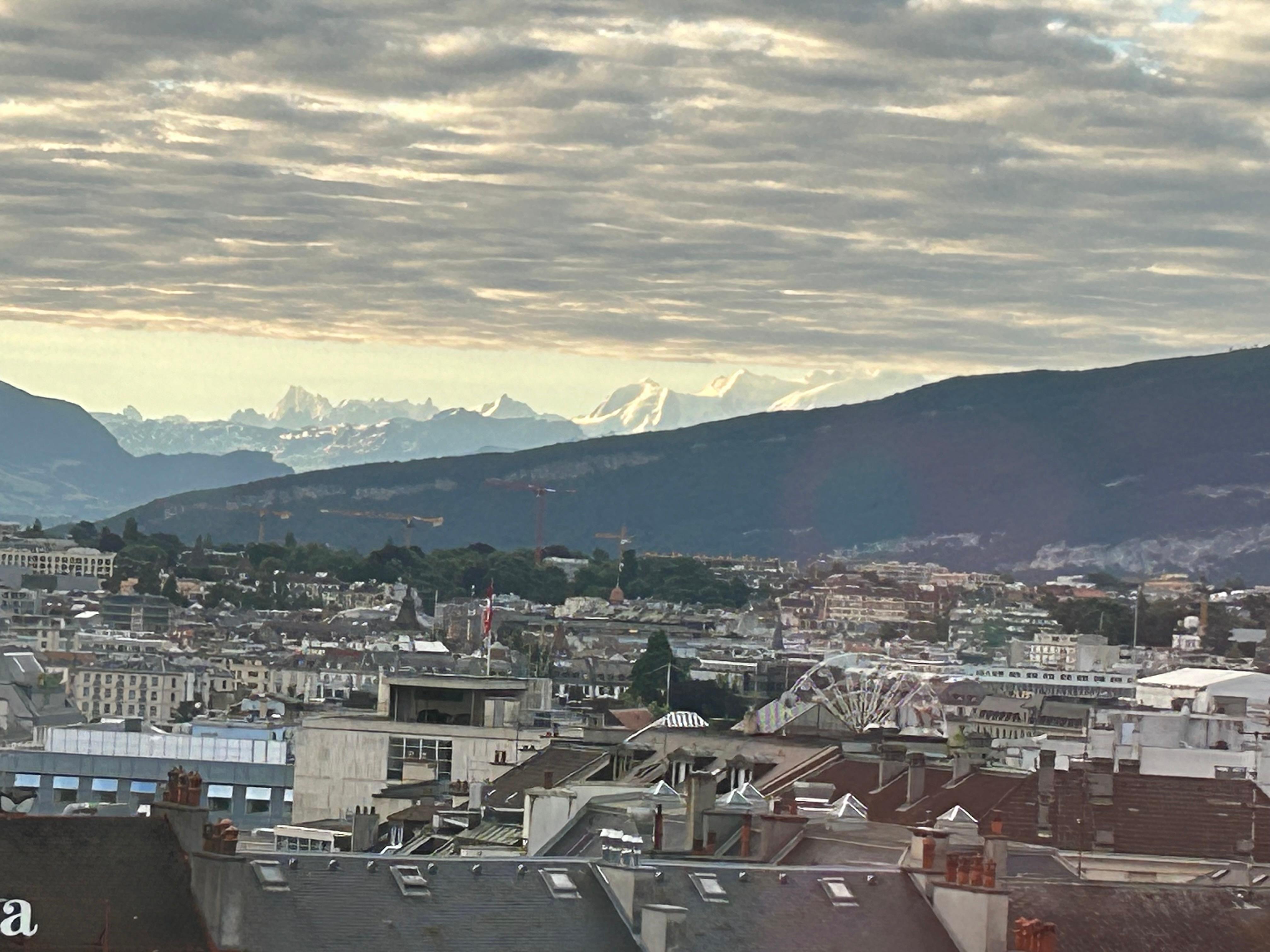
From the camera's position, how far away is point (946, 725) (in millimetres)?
147750

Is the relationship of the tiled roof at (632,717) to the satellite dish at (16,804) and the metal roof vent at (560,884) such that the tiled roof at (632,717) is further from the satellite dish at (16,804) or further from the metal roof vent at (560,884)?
the metal roof vent at (560,884)

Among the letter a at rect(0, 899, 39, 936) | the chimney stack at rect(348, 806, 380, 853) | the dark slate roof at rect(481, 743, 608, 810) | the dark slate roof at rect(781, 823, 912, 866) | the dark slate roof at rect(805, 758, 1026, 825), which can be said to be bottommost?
the dark slate roof at rect(481, 743, 608, 810)

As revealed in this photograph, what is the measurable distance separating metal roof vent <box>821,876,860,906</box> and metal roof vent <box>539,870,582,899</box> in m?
2.99

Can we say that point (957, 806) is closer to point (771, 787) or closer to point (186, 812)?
point (771, 787)

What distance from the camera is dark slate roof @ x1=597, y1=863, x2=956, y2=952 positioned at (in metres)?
35.8

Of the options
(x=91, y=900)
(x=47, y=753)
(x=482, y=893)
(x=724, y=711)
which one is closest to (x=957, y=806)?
(x=482, y=893)

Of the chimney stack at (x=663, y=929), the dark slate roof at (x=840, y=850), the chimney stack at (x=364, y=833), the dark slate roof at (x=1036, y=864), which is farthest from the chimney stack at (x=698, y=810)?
the chimney stack at (x=663, y=929)

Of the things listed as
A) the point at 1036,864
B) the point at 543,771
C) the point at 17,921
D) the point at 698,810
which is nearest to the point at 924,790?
the point at 543,771

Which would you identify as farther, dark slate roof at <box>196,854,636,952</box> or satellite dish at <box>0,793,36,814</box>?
satellite dish at <box>0,793,36,814</box>

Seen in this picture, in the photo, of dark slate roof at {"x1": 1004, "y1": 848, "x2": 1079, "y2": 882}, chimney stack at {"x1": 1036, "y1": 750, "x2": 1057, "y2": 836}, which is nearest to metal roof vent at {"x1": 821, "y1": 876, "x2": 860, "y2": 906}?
dark slate roof at {"x1": 1004, "y1": 848, "x2": 1079, "y2": 882}

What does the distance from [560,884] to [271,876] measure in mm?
3578

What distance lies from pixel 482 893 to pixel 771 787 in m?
31.5

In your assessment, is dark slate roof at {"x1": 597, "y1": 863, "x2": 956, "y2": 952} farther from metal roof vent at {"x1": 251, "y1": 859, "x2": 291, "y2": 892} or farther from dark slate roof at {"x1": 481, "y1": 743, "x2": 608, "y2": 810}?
dark slate roof at {"x1": 481, "y1": 743, "x2": 608, "y2": 810}

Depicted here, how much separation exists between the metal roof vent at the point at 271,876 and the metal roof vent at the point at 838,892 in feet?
21.3
